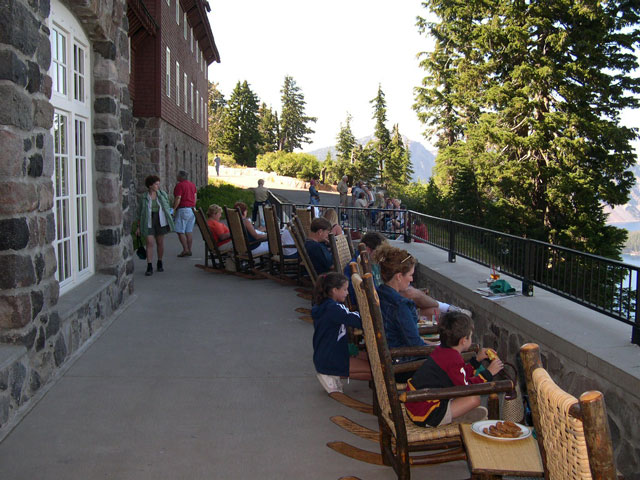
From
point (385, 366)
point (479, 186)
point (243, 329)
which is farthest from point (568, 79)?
Answer: point (385, 366)

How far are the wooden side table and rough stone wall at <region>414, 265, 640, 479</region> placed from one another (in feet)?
3.23

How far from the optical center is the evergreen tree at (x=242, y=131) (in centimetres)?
9081

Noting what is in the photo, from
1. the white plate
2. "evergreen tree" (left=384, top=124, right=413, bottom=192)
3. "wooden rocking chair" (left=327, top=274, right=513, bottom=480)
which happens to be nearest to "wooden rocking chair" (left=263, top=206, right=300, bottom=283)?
"wooden rocking chair" (left=327, top=274, right=513, bottom=480)

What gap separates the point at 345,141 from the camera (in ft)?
325

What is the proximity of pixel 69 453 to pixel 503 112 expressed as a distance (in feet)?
104

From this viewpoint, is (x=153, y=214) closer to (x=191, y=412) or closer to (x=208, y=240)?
(x=208, y=240)

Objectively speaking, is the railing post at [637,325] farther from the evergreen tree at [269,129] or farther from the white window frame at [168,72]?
the evergreen tree at [269,129]

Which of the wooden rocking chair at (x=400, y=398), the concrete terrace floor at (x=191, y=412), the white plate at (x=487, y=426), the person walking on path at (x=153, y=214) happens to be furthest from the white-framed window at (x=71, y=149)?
the white plate at (x=487, y=426)

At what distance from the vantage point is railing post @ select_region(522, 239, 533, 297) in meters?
5.82

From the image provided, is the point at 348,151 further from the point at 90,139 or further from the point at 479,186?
the point at 90,139

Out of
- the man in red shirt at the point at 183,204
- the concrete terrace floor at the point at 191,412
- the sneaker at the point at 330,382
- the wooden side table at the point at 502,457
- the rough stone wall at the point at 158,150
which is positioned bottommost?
the concrete terrace floor at the point at 191,412

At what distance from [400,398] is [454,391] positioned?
0.29 meters

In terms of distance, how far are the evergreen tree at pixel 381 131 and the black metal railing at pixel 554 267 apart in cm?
7266

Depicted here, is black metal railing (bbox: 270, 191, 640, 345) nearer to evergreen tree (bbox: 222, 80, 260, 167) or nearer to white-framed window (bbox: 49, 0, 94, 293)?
white-framed window (bbox: 49, 0, 94, 293)
